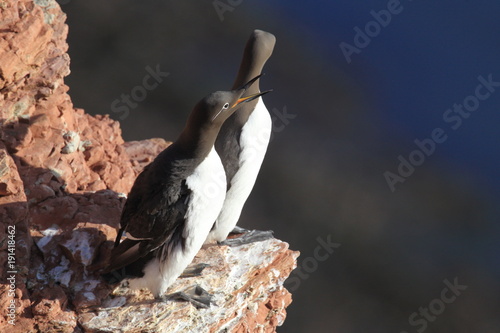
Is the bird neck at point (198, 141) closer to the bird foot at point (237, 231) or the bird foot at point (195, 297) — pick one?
the bird foot at point (195, 297)

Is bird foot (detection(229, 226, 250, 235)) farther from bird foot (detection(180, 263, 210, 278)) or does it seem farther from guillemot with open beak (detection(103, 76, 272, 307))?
guillemot with open beak (detection(103, 76, 272, 307))

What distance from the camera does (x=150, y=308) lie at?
214 inches

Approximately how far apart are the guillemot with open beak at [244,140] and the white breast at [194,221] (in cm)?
75

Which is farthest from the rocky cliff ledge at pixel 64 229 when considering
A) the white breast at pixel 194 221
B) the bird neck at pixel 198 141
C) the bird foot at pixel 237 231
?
the bird neck at pixel 198 141

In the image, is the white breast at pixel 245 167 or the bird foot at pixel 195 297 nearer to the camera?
the bird foot at pixel 195 297

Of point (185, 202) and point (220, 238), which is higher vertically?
point (185, 202)

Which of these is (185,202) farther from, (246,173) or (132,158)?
(132,158)

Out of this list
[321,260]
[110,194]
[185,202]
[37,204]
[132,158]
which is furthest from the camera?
[321,260]

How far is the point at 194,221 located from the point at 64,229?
110 centimetres

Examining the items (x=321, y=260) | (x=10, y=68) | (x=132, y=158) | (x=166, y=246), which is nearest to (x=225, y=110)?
(x=166, y=246)

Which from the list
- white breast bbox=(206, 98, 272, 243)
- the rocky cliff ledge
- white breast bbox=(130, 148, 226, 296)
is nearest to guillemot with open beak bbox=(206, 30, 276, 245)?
white breast bbox=(206, 98, 272, 243)

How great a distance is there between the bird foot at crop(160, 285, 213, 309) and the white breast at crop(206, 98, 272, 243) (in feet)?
2.55

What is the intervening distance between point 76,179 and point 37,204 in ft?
1.83

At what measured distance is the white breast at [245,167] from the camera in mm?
6305
